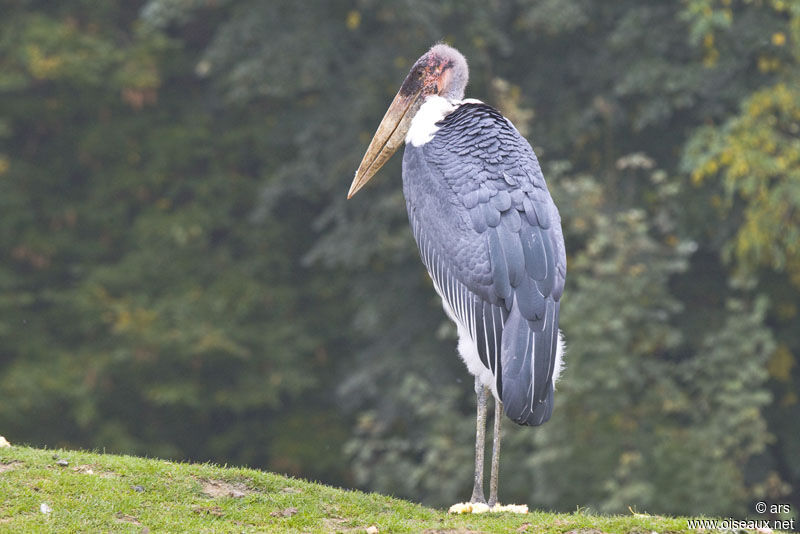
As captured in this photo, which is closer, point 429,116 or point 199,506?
point 199,506

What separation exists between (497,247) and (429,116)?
1.13m

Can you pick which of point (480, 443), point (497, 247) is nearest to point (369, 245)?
point (480, 443)

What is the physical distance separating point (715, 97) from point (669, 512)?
13.1 feet

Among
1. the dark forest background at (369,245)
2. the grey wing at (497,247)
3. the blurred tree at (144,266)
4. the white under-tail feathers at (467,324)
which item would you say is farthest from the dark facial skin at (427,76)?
the blurred tree at (144,266)

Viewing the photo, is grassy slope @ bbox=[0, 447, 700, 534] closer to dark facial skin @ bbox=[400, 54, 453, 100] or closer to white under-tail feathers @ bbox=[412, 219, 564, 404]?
white under-tail feathers @ bbox=[412, 219, 564, 404]

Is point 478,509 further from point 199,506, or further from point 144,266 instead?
point 144,266

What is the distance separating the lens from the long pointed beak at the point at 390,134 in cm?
726

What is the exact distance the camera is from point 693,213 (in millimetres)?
12719

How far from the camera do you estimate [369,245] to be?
1330cm

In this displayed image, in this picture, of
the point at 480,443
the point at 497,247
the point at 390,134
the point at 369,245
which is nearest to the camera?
the point at 497,247

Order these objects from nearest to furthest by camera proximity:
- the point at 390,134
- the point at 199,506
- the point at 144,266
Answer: the point at 199,506
the point at 390,134
the point at 144,266

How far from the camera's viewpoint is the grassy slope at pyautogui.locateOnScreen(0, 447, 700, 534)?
18.4 feet

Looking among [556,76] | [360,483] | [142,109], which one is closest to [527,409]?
[360,483]

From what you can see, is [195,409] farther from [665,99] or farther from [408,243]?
[665,99]
